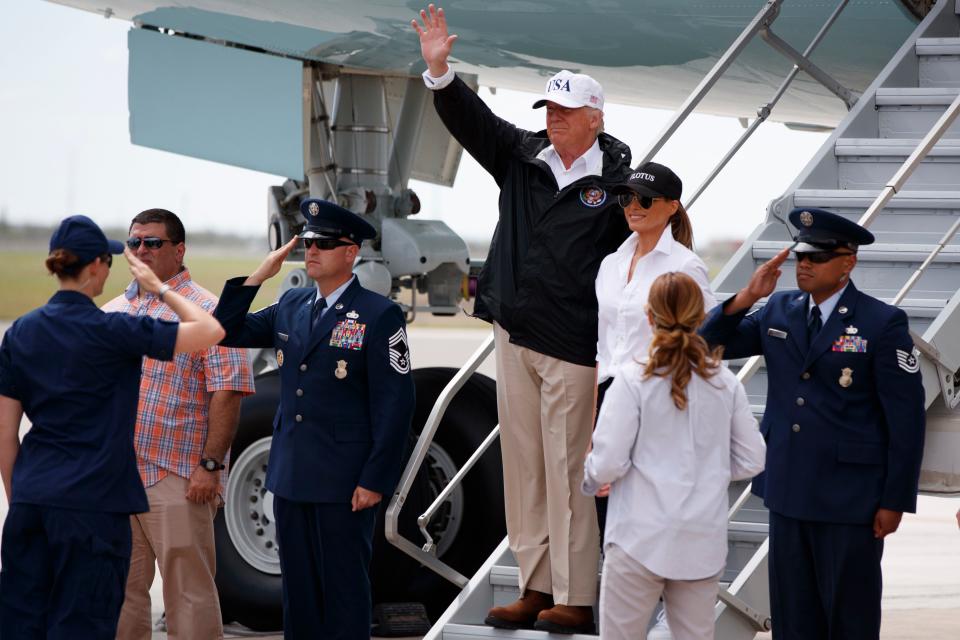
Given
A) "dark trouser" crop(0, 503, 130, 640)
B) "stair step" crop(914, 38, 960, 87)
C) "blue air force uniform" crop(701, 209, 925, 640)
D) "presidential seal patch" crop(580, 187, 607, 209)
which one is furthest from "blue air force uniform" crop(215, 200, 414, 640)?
"stair step" crop(914, 38, 960, 87)

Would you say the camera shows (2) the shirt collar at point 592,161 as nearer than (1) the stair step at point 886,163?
Yes

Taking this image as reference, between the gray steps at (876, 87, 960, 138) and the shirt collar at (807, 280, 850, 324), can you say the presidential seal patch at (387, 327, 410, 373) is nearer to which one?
the shirt collar at (807, 280, 850, 324)

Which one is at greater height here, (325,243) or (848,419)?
(848,419)

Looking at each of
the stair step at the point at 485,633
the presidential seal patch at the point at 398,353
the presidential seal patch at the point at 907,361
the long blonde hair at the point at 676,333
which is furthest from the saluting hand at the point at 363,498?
the presidential seal patch at the point at 907,361

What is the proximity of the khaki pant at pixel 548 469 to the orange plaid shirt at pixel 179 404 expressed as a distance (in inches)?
39.5

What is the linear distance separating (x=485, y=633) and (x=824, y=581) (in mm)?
1218

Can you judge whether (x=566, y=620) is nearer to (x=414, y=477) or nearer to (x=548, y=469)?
(x=548, y=469)

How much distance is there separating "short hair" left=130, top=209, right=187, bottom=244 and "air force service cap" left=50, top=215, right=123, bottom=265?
1.15m

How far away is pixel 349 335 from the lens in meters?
4.80

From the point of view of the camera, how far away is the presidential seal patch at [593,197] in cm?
469

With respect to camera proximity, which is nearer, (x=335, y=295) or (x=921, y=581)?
(x=335, y=295)

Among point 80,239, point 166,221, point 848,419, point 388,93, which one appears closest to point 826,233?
point 848,419

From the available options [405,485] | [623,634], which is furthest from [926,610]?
[623,634]

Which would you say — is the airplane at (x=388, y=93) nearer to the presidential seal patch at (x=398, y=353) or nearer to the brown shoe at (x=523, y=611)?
the brown shoe at (x=523, y=611)
